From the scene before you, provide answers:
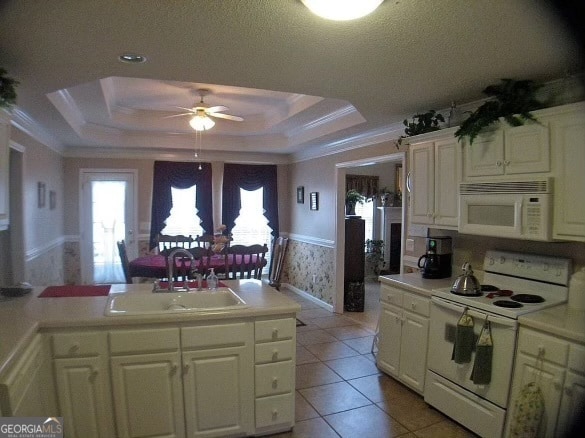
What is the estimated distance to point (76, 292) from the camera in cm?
258

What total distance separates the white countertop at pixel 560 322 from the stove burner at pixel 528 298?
107 mm

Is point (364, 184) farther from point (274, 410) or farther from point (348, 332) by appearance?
point (274, 410)

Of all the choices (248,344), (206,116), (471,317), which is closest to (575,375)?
(471,317)

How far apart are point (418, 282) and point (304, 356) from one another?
1335 millimetres

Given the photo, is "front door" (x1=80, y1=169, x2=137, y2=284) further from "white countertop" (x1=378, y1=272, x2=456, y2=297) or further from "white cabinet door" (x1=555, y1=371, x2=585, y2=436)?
"white cabinet door" (x1=555, y1=371, x2=585, y2=436)

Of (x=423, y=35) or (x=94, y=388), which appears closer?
(x=423, y=35)

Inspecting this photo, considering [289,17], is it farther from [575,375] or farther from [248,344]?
[575,375]

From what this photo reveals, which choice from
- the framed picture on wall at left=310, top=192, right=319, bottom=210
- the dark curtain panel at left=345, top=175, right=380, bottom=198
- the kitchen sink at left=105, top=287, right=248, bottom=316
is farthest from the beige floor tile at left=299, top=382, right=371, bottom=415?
the dark curtain panel at left=345, top=175, right=380, bottom=198

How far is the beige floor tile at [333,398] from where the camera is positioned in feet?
8.82

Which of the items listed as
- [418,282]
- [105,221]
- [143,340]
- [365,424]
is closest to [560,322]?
[418,282]

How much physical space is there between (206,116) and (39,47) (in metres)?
1.94

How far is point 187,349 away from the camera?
212 centimetres

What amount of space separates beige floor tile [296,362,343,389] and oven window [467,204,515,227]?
1.69m

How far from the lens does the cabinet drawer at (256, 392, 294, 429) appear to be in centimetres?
227
